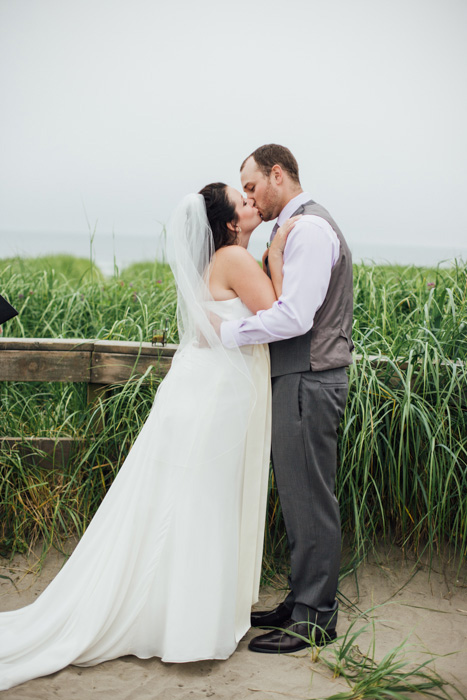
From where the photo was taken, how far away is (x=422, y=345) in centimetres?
335

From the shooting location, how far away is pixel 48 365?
332 centimetres

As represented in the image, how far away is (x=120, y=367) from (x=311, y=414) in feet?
3.96

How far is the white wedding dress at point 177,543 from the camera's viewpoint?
8.13 ft

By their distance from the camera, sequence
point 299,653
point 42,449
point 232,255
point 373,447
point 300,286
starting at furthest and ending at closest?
point 42,449
point 373,447
point 232,255
point 299,653
point 300,286

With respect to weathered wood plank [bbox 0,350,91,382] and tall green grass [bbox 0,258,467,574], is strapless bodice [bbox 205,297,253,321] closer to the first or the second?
tall green grass [bbox 0,258,467,574]

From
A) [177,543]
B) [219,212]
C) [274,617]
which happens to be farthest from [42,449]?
[219,212]

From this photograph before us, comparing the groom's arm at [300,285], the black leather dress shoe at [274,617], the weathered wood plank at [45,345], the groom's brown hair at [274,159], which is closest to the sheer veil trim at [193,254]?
the groom's arm at [300,285]

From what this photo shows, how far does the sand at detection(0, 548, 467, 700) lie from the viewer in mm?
2344

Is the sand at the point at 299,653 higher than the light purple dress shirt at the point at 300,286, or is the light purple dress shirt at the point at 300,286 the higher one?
the light purple dress shirt at the point at 300,286

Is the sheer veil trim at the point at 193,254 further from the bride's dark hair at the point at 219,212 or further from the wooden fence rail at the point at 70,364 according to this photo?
the wooden fence rail at the point at 70,364

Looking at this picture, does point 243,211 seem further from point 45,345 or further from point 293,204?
point 45,345

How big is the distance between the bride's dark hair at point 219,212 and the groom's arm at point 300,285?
335mm

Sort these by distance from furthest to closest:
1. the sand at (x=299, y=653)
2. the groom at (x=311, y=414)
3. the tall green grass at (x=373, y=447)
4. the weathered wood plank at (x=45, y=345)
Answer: the weathered wood plank at (x=45, y=345)
the tall green grass at (x=373, y=447)
the groom at (x=311, y=414)
the sand at (x=299, y=653)

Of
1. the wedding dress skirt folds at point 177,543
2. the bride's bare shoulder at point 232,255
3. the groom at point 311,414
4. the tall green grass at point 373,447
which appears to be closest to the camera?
the wedding dress skirt folds at point 177,543
